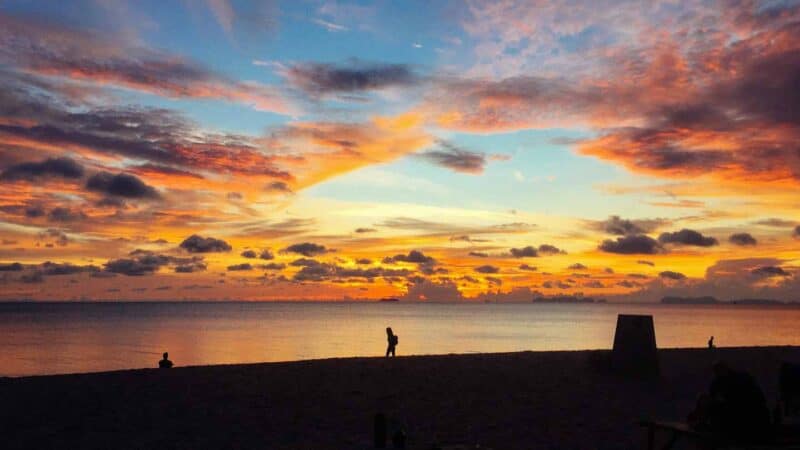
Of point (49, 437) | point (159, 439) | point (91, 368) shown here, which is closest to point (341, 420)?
point (159, 439)

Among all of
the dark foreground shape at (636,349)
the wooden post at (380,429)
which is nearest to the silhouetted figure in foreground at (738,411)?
the wooden post at (380,429)

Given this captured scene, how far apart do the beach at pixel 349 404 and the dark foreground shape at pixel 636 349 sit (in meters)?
0.47

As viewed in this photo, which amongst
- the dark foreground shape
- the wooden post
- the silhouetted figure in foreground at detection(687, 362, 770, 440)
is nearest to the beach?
the dark foreground shape

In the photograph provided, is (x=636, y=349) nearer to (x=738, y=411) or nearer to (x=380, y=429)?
(x=738, y=411)

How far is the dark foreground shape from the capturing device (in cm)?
1844

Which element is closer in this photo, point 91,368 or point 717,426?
point 717,426

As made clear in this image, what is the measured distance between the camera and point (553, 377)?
1853 centimetres

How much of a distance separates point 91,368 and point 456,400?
1739 inches

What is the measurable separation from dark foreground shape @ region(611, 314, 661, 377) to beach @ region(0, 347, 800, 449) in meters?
0.47

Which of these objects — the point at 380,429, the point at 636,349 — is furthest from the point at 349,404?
the point at 636,349

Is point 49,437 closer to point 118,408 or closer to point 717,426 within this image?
point 118,408

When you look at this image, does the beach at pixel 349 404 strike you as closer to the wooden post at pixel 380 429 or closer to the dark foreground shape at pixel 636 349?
the dark foreground shape at pixel 636 349

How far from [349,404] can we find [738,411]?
8.27 metres

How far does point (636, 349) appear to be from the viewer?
18.5 metres
